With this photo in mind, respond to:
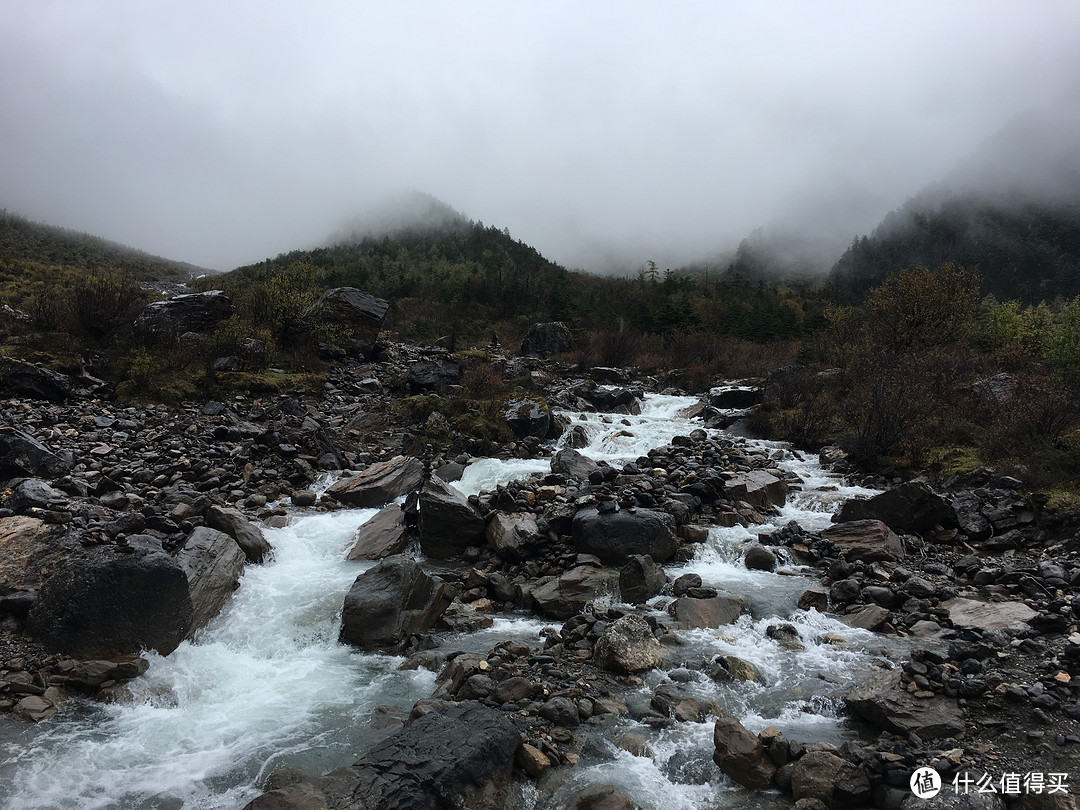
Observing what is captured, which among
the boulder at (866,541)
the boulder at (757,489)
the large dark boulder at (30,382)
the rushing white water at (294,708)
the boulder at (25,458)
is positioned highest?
the large dark boulder at (30,382)


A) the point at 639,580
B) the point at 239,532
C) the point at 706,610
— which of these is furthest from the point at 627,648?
the point at 239,532

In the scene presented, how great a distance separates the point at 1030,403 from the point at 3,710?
21274mm

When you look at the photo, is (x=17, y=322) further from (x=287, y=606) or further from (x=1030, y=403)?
(x=1030, y=403)

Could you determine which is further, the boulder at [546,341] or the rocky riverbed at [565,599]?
the boulder at [546,341]

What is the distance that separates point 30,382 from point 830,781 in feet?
67.7

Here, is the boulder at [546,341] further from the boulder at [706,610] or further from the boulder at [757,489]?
the boulder at [706,610]

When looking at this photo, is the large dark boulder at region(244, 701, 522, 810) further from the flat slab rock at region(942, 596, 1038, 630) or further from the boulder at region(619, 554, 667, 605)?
the flat slab rock at region(942, 596, 1038, 630)

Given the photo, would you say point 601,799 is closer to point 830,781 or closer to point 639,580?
point 830,781

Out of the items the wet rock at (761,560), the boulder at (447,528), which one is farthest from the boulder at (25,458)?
the wet rock at (761,560)

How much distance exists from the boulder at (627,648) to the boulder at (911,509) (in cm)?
726

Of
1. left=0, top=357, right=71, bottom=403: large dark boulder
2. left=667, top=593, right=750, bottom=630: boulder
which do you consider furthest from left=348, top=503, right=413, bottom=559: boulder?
left=0, top=357, right=71, bottom=403: large dark boulder

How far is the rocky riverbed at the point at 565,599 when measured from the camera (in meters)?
5.07

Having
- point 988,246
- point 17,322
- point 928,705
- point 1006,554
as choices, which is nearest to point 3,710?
point 928,705

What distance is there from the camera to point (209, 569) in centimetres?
846
